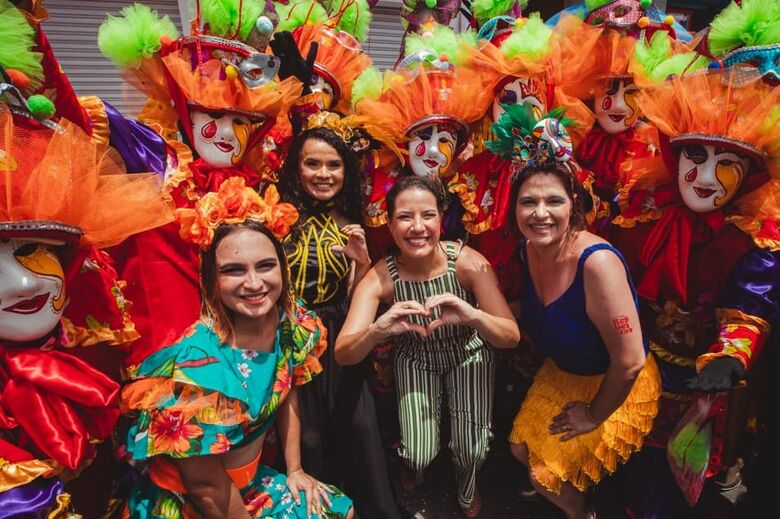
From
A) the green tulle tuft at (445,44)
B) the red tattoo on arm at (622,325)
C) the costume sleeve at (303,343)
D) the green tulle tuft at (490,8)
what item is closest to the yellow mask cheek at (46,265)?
the costume sleeve at (303,343)

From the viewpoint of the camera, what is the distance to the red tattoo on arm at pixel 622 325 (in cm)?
185

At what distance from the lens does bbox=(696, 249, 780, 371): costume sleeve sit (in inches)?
77.5

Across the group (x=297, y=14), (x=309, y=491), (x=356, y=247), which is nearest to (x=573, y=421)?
(x=309, y=491)

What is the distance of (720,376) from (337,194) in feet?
6.38

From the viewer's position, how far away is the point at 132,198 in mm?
1667

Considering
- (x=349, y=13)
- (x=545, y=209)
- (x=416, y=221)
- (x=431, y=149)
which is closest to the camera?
(x=545, y=209)

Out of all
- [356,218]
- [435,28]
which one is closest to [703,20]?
[435,28]

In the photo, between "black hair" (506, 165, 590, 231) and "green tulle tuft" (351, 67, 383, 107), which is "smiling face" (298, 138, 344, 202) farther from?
"black hair" (506, 165, 590, 231)

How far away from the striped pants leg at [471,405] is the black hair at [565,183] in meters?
0.80

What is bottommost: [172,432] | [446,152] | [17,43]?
[172,432]

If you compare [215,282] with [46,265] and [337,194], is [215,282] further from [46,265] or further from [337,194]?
[337,194]

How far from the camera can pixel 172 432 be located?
156cm

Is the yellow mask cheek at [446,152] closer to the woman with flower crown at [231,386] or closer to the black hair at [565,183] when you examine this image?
the black hair at [565,183]

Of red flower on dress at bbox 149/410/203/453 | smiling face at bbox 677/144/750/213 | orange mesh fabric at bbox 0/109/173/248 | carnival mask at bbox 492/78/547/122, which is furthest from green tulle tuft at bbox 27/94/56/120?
smiling face at bbox 677/144/750/213
